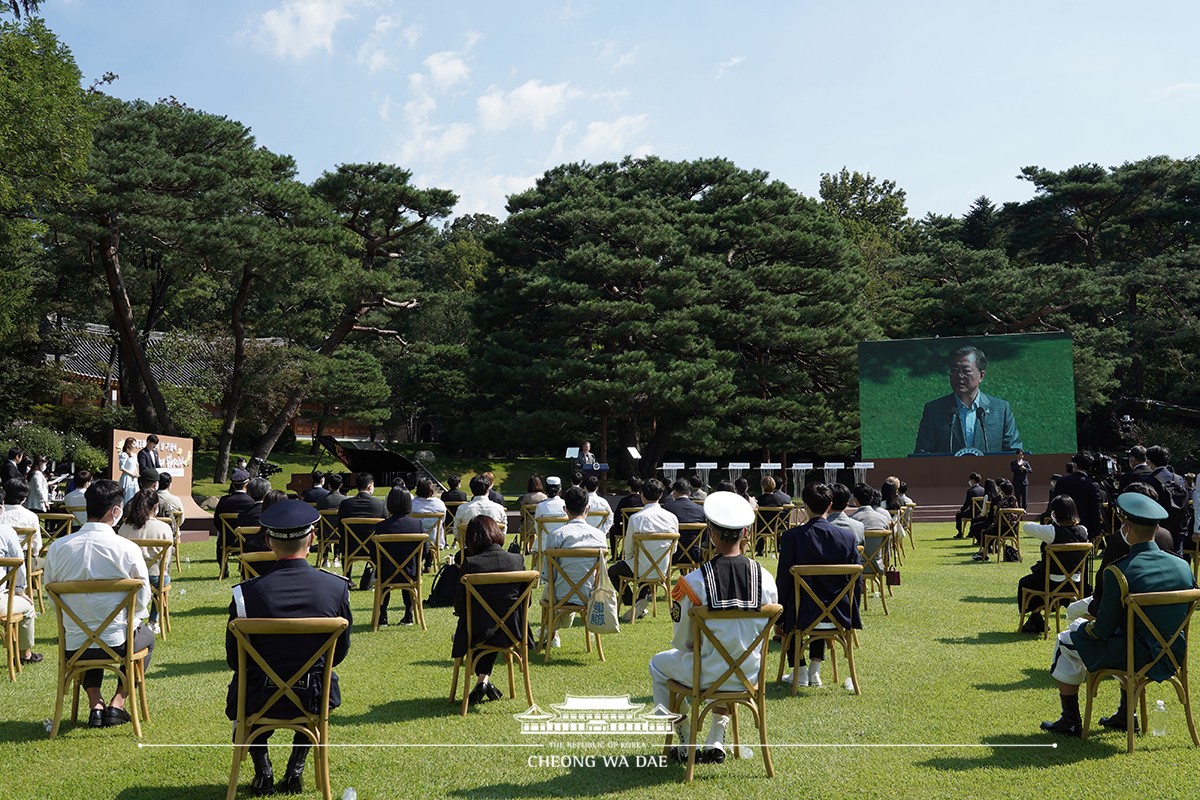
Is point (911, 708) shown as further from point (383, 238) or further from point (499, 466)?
point (499, 466)

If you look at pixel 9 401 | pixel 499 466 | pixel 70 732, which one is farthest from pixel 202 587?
pixel 499 466

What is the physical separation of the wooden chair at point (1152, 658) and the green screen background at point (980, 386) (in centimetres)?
2106

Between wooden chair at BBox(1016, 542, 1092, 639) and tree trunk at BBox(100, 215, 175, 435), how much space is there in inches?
760

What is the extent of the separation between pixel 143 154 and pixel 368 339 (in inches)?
436

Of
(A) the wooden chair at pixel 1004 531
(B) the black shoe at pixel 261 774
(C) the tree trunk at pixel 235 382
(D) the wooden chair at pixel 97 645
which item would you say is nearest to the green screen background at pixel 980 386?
(A) the wooden chair at pixel 1004 531

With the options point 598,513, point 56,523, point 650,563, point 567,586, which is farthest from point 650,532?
point 56,523

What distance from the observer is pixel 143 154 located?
1875cm

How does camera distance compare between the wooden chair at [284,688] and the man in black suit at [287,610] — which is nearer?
the wooden chair at [284,688]

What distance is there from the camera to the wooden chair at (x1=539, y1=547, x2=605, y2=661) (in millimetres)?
6012

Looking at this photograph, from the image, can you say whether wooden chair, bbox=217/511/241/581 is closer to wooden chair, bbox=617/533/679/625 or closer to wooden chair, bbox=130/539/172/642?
wooden chair, bbox=130/539/172/642

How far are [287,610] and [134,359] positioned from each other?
20.1 metres

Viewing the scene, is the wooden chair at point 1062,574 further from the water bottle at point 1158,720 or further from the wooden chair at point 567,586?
the wooden chair at point 567,586

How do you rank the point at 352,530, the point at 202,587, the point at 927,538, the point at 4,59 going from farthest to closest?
the point at 927,538 < the point at 4,59 < the point at 202,587 < the point at 352,530

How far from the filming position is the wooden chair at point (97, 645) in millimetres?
4391
